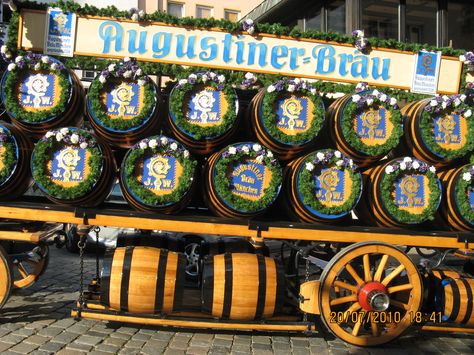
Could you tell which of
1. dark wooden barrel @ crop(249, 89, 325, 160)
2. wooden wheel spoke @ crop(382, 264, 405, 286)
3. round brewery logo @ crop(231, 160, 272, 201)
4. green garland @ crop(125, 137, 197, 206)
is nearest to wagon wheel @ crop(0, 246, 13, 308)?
green garland @ crop(125, 137, 197, 206)

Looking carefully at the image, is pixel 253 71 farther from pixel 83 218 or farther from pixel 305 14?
pixel 305 14

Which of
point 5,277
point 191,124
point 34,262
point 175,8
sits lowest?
point 34,262

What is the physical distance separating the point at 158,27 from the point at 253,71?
1126 millimetres

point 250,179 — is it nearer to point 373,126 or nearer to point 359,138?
point 359,138

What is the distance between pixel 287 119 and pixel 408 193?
1.47 meters

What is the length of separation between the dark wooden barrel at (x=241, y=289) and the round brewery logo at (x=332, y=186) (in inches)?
35.3

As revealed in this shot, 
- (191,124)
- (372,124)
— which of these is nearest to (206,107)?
(191,124)

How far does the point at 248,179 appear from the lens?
391 centimetres

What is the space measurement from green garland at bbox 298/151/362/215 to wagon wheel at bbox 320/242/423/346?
403 mm

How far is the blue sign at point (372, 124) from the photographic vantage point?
414 centimetres

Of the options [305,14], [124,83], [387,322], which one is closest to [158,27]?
[124,83]

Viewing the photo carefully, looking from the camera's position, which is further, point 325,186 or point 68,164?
point 325,186

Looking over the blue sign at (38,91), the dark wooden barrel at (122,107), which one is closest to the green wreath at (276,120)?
the dark wooden barrel at (122,107)

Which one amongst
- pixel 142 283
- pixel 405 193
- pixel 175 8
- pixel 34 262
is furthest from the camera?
pixel 175 8
